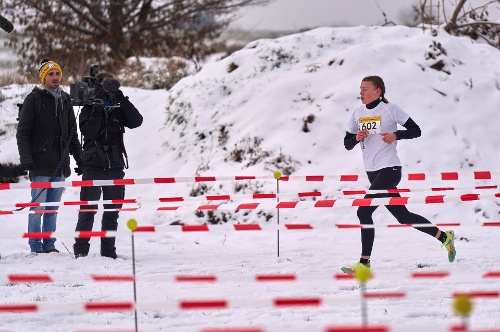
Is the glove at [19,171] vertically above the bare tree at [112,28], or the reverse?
the bare tree at [112,28]

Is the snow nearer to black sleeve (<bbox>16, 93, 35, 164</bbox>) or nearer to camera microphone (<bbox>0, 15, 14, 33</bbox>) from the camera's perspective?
black sleeve (<bbox>16, 93, 35, 164</bbox>)

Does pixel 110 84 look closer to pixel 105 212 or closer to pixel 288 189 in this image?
pixel 105 212

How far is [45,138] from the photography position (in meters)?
7.77

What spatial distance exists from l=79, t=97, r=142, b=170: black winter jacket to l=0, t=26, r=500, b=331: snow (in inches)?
30.1

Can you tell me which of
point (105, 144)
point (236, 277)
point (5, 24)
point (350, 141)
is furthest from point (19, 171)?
point (5, 24)

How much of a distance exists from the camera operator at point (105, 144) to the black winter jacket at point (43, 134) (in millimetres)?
Result: 434

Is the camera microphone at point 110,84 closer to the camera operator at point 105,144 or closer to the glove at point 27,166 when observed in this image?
the camera operator at point 105,144

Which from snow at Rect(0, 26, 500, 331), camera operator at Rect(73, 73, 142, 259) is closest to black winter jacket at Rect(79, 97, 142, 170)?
camera operator at Rect(73, 73, 142, 259)

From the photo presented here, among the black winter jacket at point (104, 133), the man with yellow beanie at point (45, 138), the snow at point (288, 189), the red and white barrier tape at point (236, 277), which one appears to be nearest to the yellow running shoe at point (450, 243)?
the snow at point (288, 189)

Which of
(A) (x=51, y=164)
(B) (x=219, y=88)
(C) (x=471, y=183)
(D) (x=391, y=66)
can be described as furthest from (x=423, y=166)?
(A) (x=51, y=164)

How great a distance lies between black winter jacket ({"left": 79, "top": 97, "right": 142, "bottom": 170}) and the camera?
7434 millimetres

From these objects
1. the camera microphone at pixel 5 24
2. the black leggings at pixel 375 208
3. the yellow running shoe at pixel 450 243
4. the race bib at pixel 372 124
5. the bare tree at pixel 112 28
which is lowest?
the yellow running shoe at pixel 450 243

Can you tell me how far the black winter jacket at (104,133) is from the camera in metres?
7.43

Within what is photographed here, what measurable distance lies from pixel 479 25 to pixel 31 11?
1391 cm
